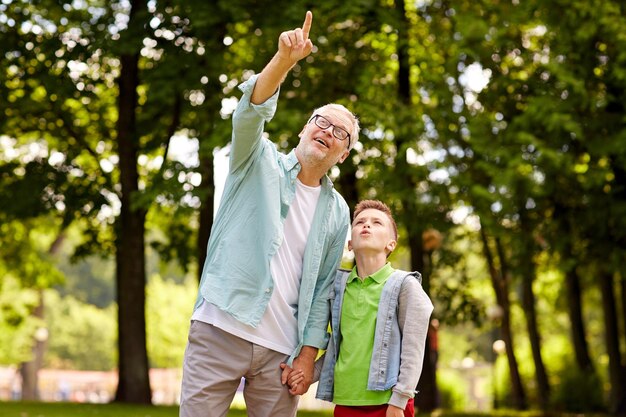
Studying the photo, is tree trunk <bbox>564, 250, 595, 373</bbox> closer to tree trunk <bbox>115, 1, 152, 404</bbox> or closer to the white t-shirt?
tree trunk <bbox>115, 1, 152, 404</bbox>

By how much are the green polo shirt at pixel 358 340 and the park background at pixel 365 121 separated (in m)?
8.66

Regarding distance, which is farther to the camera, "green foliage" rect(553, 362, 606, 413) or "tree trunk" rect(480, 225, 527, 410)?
"tree trunk" rect(480, 225, 527, 410)

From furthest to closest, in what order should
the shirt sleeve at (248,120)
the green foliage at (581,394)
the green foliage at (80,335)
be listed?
1. the green foliage at (80,335)
2. the green foliage at (581,394)
3. the shirt sleeve at (248,120)

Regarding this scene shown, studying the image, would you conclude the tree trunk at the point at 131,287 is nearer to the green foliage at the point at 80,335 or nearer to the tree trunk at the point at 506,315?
the tree trunk at the point at 506,315

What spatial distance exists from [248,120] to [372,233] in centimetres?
93

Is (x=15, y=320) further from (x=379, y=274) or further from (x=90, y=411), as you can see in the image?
(x=379, y=274)

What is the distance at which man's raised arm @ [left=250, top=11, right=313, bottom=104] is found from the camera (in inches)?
169

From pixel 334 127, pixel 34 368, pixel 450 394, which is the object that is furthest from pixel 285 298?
pixel 34 368

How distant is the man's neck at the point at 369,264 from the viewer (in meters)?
4.96

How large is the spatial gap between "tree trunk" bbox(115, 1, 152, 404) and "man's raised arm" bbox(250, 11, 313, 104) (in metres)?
12.3

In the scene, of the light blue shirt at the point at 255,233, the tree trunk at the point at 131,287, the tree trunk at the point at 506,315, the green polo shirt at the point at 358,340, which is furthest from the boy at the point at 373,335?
the tree trunk at the point at 506,315

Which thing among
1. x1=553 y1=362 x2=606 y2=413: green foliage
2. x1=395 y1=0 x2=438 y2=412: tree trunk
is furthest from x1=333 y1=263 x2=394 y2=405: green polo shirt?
x1=553 y1=362 x2=606 y2=413: green foliage

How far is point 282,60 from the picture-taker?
4316 mm

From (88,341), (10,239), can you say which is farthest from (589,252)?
(88,341)
